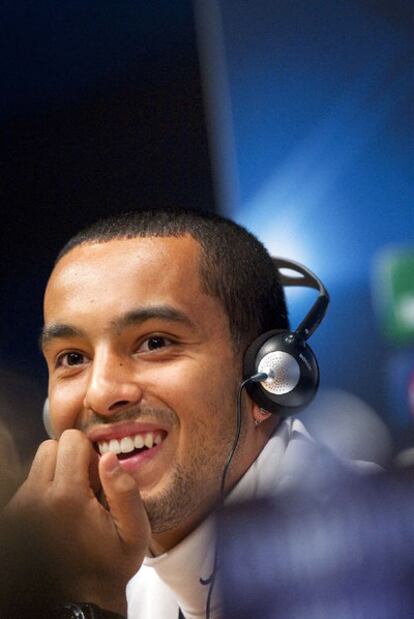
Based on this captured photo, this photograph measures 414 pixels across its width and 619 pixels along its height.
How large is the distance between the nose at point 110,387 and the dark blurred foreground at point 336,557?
26 cm

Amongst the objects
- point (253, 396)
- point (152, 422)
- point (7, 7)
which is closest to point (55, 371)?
point (152, 422)

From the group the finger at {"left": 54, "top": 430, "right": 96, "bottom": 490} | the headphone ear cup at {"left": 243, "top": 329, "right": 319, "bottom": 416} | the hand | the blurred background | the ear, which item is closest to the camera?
the hand

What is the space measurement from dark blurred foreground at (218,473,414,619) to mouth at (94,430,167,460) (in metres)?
0.22

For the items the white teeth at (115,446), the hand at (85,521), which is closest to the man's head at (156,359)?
the white teeth at (115,446)

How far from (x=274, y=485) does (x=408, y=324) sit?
0.45 meters

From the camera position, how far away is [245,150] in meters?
1.52

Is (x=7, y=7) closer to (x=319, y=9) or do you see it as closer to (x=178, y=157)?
(x=178, y=157)

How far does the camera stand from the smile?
3.76 ft

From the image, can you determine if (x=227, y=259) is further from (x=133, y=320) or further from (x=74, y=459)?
(x=74, y=459)

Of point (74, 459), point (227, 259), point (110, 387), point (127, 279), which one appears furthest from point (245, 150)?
point (74, 459)

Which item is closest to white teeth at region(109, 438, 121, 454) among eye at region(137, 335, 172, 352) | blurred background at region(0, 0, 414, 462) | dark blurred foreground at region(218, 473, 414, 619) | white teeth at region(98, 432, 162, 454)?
white teeth at region(98, 432, 162, 454)

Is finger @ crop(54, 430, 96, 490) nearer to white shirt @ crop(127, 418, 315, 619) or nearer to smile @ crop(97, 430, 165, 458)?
smile @ crop(97, 430, 165, 458)

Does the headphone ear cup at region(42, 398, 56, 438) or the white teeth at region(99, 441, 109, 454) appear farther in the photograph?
the headphone ear cup at region(42, 398, 56, 438)

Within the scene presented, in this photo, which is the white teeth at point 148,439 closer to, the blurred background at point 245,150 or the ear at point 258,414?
the ear at point 258,414
